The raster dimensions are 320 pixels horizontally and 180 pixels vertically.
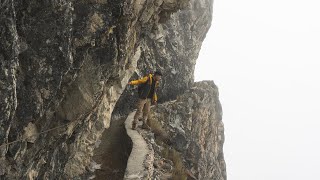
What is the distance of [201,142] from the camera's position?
2280 cm

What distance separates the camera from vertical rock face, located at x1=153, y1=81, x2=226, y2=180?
19.4 metres

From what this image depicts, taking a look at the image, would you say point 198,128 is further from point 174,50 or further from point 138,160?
point 138,160

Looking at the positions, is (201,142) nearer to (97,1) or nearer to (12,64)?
(97,1)

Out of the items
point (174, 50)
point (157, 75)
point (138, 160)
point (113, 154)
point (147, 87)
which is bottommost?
point (138, 160)

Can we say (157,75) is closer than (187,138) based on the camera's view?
Yes

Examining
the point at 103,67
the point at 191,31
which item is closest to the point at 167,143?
the point at 103,67

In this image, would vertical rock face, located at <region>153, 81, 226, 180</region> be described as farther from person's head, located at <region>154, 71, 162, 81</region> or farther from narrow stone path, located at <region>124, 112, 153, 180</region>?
person's head, located at <region>154, 71, 162, 81</region>

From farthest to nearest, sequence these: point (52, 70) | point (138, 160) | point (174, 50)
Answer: point (174, 50) < point (138, 160) < point (52, 70)

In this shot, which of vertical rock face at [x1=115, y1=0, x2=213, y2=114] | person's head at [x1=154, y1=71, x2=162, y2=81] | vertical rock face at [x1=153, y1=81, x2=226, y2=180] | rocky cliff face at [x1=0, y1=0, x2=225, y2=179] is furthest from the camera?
vertical rock face at [x1=115, y1=0, x2=213, y2=114]

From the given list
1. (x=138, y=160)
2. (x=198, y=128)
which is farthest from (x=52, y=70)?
(x=198, y=128)

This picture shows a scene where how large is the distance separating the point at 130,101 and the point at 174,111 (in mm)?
2438

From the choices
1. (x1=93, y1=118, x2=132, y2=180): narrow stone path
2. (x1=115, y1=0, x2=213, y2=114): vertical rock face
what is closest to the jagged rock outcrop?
(x1=93, y1=118, x2=132, y2=180): narrow stone path

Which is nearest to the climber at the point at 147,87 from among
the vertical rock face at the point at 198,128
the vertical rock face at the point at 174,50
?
the vertical rock face at the point at 198,128

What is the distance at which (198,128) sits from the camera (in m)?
22.7
